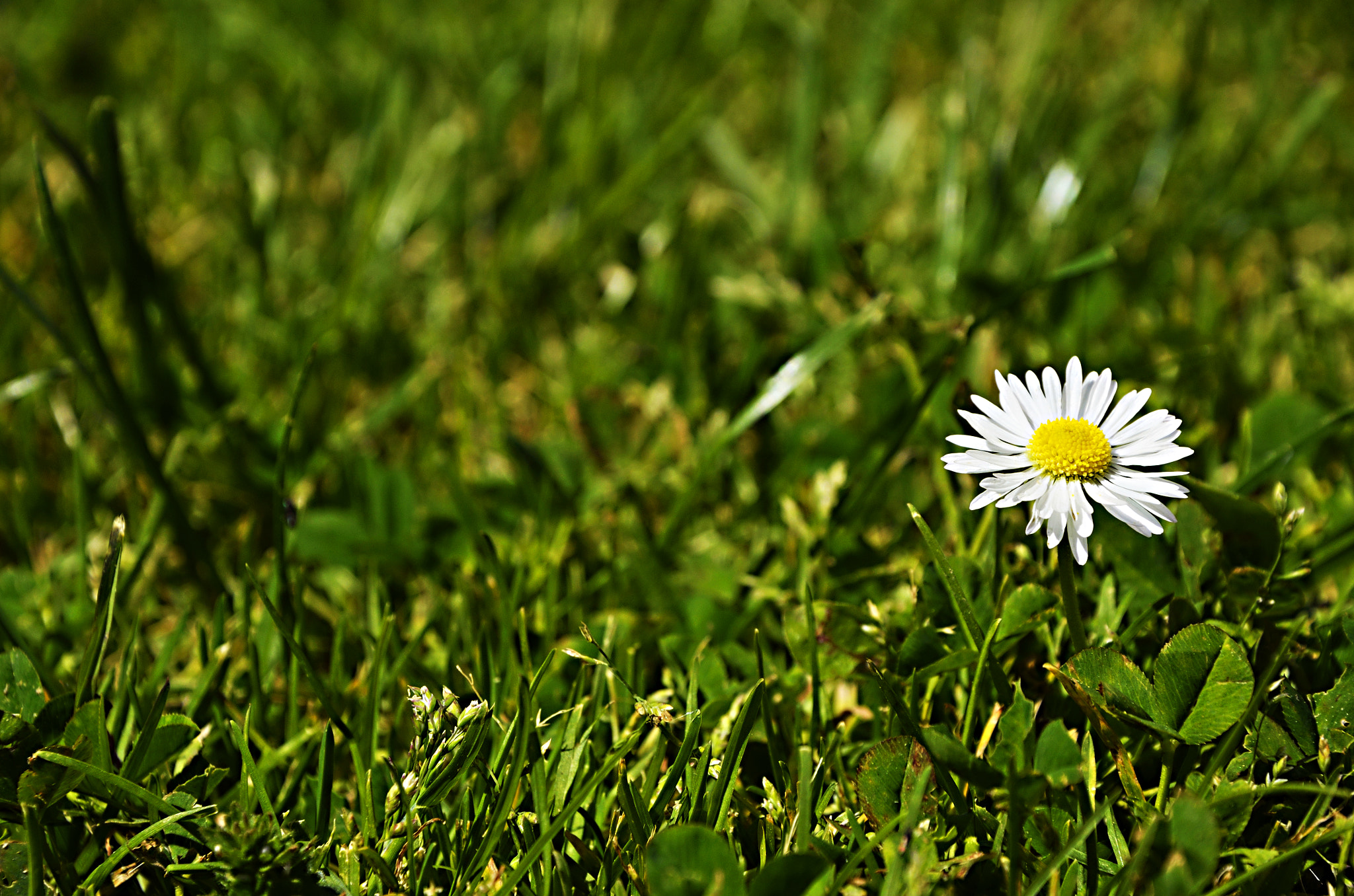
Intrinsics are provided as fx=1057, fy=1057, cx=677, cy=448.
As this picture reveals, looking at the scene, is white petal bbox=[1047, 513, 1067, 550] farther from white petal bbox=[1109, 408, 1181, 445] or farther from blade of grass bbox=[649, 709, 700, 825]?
blade of grass bbox=[649, 709, 700, 825]

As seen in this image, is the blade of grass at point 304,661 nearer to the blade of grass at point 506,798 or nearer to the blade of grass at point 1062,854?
the blade of grass at point 506,798

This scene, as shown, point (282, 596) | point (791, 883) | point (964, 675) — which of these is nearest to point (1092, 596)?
point (964, 675)

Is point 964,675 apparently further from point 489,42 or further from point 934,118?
point 489,42

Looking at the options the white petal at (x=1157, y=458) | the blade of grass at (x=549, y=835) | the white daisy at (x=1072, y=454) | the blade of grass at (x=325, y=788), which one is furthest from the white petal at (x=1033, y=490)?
the blade of grass at (x=325, y=788)

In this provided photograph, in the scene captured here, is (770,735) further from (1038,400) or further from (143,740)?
(143,740)

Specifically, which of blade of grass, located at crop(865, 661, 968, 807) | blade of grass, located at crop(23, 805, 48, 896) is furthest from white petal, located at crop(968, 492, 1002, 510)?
blade of grass, located at crop(23, 805, 48, 896)

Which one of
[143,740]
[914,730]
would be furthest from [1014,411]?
[143,740]
